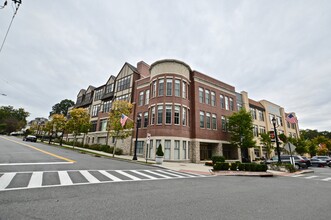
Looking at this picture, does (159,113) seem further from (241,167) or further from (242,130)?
(242,130)

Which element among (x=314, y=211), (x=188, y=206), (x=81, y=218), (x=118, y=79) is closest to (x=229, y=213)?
(x=188, y=206)

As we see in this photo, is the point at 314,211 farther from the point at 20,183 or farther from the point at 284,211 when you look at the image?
the point at 20,183

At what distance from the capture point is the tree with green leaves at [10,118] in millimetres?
79500

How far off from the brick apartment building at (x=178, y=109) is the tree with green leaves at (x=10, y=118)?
7315 centimetres

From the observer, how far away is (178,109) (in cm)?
2419

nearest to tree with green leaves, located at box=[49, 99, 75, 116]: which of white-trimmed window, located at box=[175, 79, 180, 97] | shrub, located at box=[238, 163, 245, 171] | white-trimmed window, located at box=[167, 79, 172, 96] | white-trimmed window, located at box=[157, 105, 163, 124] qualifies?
white-trimmed window, located at box=[157, 105, 163, 124]

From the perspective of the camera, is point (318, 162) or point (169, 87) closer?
point (169, 87)

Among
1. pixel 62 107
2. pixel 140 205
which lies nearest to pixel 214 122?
pixel 140 205

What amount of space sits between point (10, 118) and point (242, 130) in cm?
10508

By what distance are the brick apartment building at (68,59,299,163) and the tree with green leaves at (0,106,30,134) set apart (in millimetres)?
73154

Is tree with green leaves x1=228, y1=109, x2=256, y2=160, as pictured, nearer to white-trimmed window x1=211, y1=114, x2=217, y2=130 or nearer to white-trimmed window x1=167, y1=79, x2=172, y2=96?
white-trimmed window x1=211, y1=114, x2=217, y2=130

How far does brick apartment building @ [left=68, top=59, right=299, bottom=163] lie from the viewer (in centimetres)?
2328

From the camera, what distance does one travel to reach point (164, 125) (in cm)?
2303

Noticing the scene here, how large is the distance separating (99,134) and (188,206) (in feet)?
113
